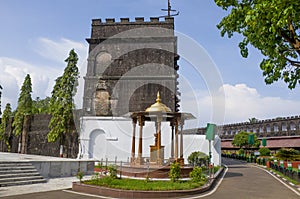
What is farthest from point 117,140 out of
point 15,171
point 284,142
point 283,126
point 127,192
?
point 283,126

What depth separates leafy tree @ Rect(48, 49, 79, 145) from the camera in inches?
972

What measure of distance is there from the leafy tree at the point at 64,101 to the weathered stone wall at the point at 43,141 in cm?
86

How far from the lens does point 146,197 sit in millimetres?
9430

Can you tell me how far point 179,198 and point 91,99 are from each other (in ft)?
68.6

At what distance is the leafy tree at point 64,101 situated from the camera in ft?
81.0

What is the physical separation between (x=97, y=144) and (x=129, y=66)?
10602 mm

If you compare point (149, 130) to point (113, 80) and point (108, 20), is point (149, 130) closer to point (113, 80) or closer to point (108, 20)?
point (113, 80)

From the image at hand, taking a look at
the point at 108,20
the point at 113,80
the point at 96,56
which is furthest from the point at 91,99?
the point at 108,20

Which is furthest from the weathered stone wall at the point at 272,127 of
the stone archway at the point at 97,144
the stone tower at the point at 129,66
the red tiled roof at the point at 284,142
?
the stone archway at the point at 97,144

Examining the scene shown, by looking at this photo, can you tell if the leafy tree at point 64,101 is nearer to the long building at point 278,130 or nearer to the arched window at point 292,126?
the long building at point 278,130

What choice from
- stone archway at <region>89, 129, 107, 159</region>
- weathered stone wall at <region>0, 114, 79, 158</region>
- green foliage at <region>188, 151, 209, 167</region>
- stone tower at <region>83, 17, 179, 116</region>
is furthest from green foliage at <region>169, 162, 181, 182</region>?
stone tower at <region>83, 17, 179, 116</region>

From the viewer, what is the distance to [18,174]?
40.5ft

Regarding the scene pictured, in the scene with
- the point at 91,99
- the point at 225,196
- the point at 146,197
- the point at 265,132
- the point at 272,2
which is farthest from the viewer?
the point at 265,132

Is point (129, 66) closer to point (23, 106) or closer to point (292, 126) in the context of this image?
point (23, 106)
